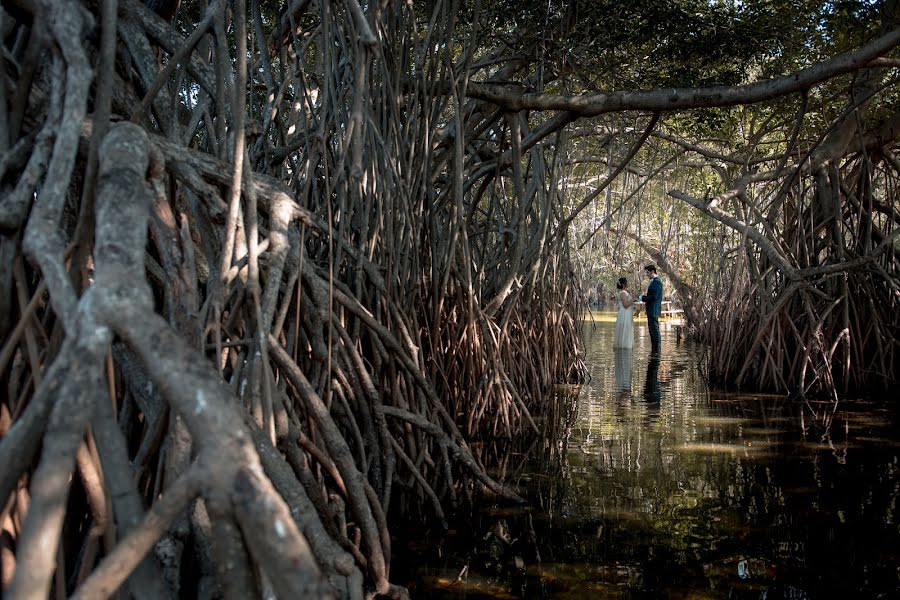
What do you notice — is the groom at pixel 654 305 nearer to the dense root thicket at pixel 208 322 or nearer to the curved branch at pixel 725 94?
the dense root thicket at pixel 208 322

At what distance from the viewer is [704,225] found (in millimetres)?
15539

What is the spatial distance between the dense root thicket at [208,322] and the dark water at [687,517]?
327 mm

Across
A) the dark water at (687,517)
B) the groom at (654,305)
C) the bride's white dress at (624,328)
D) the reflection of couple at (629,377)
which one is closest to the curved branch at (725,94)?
the dark water at (687,517)

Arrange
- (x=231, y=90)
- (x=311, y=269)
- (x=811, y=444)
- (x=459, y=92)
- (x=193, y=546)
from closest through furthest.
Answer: (x=193, y=546), (x=231, y=90), (x=311, y=269), (x=459, y=92), (x=811, y=444)

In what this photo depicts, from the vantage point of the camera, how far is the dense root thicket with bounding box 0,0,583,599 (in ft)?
3.49

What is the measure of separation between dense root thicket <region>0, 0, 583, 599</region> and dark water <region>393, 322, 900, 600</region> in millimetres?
327

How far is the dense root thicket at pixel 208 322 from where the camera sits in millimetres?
1063

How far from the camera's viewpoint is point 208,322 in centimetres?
202

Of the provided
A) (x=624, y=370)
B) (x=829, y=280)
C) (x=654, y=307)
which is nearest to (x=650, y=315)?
(x=654, y=307)

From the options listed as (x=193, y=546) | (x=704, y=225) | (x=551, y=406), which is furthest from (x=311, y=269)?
(x=704, y=225)

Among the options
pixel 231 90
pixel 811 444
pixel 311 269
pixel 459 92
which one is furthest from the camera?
pixel 811 444

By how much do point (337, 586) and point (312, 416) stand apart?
74cm

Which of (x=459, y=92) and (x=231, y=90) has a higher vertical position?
(x=459, y=92)

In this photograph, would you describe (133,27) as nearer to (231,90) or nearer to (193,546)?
(231,90)
